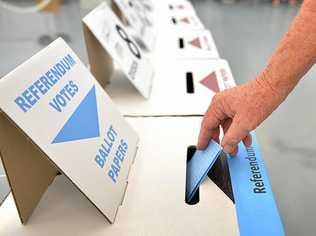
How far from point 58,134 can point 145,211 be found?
0.18 m

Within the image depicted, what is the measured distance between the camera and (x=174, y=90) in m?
0.92

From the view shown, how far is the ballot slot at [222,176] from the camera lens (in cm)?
54

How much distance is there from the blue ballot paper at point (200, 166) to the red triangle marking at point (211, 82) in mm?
362

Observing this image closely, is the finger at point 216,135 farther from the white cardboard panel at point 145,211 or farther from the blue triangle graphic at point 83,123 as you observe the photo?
the blue triangle graphic at point 83,123

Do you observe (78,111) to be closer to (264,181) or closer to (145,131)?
(145,131)

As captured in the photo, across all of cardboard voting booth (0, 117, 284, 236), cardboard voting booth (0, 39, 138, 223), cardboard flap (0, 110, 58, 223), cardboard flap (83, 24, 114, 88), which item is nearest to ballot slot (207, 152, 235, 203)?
cardboard voting booth (0, 117, 284, 236)

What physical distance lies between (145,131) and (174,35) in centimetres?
78

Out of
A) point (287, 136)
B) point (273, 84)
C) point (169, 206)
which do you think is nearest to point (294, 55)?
point (273, 84)

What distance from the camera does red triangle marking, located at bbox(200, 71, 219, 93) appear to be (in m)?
0.91

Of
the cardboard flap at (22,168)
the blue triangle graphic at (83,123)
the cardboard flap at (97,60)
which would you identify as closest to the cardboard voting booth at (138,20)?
the cardboard flap at (97,60)

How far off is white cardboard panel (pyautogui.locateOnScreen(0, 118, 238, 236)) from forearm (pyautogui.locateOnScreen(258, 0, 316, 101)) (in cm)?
20

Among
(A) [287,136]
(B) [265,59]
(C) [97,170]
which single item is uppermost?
(C) [97,170]

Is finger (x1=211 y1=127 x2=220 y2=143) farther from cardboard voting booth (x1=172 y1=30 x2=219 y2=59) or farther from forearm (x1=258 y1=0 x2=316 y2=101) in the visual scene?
cardboard voting booth (x1=172 y1=30 x2=219 y2=59)

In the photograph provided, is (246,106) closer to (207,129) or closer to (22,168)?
(207,129)
